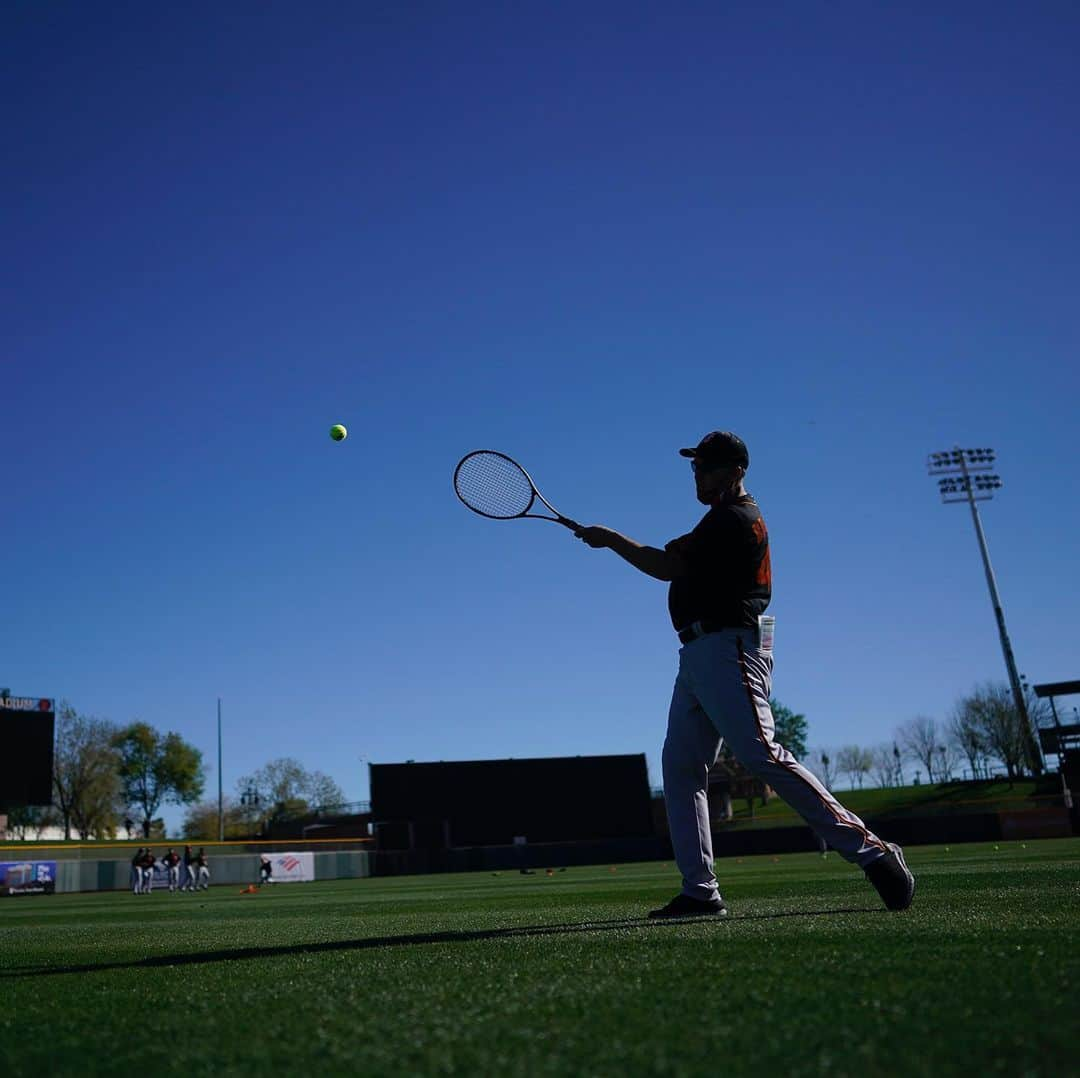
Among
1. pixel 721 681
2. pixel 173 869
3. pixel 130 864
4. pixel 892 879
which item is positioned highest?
pixel 721 681

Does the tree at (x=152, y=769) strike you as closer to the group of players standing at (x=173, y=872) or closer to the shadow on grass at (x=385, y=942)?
the group of players standing at (x=173, y=872)

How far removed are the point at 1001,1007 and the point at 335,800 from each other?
103280mm

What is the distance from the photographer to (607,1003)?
2584 mm

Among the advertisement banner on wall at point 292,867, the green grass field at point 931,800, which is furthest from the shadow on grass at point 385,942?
the green grass field at point 931,800

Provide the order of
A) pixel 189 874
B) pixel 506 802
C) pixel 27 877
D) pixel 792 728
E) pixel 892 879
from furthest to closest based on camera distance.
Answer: pixel 792 728
pixel 506 802
pixel 27 877
pixel 189 874
pixel 892 879

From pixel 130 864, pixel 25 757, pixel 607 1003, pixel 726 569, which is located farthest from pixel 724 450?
pixel 130 864

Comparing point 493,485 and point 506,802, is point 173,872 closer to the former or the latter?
point 506,802

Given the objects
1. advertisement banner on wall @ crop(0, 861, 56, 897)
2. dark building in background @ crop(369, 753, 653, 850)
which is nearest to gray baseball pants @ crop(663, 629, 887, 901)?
advertisement banner on wall @ crop(0, 861, 56, 897)

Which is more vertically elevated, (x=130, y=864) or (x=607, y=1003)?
(x=607, y=1003)

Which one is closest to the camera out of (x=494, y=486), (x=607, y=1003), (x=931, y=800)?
(x=607, y=1003)

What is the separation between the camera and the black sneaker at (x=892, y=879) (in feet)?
15.5

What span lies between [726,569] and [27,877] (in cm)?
4114

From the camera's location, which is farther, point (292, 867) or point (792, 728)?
point (792, 728)

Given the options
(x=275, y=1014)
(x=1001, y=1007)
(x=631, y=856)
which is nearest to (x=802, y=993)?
(x=1001, y=1007)
